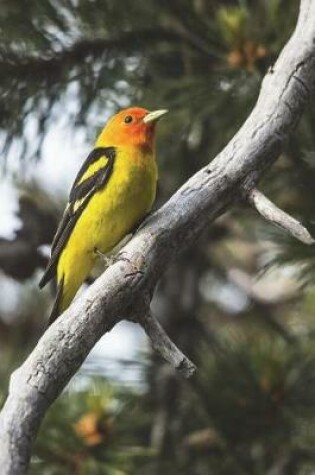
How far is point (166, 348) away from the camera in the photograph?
252 centimetres

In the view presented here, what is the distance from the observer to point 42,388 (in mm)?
2107

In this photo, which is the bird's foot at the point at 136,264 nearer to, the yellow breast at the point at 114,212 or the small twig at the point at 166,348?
the small twig at the point at 166,348

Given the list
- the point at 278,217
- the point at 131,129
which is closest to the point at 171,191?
the point at 131,129

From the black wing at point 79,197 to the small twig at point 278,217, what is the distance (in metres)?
1.28

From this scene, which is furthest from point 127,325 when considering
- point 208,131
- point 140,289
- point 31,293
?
point 140,289

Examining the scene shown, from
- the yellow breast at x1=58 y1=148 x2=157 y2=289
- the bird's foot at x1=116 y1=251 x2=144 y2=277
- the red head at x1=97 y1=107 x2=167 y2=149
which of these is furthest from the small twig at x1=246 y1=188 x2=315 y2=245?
the red head at x1=97 y1=107 x2=167 y2=149

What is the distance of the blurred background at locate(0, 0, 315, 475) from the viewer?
3693 mm

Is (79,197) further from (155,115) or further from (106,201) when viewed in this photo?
(155,115)

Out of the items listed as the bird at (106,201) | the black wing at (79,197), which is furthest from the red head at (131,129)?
the black wing at (79,197)

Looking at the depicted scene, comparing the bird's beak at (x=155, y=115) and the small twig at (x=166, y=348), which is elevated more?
the bird's beak at (x=155, y=115)

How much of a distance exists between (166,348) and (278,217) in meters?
0.44

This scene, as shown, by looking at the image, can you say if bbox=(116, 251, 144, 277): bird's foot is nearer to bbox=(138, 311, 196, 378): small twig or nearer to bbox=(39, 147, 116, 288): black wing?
bbox=(138, 311, 196, 378): small twig

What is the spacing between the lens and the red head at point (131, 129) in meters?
4.08

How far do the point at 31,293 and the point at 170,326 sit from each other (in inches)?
63.0
